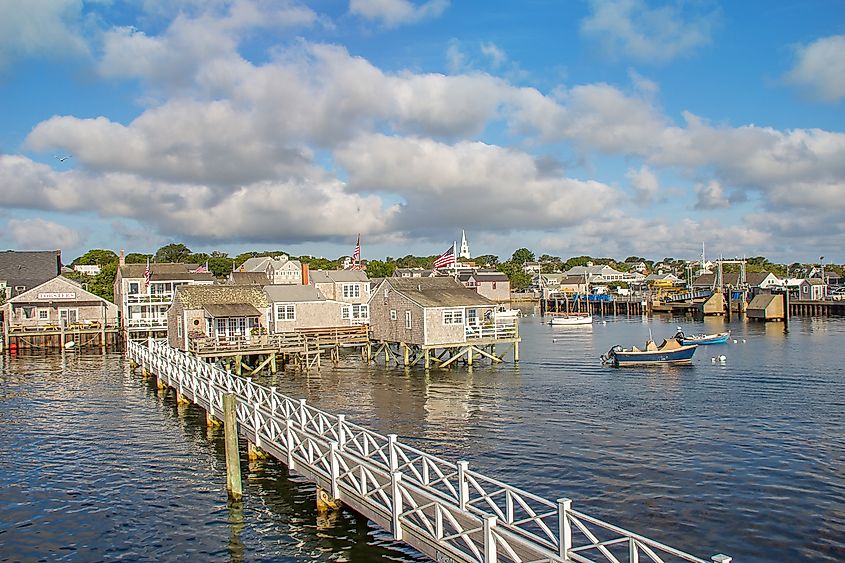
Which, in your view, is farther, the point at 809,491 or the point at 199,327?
the point at 199,327

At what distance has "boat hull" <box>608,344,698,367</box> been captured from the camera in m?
55.9

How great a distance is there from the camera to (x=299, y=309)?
6319 cm

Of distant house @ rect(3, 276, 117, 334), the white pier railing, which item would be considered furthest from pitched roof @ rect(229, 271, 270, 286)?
the white pier railing

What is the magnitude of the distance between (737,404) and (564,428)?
11.7 meters

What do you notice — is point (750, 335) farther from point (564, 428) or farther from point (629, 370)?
point (564, 428)

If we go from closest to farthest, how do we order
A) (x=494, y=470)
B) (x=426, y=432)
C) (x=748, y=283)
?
(x=494, y=470) → (x=426, y=432) → (x=748, y=283)

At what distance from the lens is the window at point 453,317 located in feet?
179

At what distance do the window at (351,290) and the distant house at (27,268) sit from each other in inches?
1735

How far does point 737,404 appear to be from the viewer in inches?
1549

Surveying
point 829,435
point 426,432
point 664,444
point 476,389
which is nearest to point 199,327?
point 476,389

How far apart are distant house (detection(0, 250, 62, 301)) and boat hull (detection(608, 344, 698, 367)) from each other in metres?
77.2

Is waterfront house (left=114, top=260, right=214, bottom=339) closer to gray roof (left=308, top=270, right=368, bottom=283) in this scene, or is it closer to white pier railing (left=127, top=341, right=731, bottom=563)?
gray roof (left=308, top=270, right=368, bottom=283)

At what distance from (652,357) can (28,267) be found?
8424 cm

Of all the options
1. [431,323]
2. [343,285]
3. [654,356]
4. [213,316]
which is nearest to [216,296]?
[213,316]
